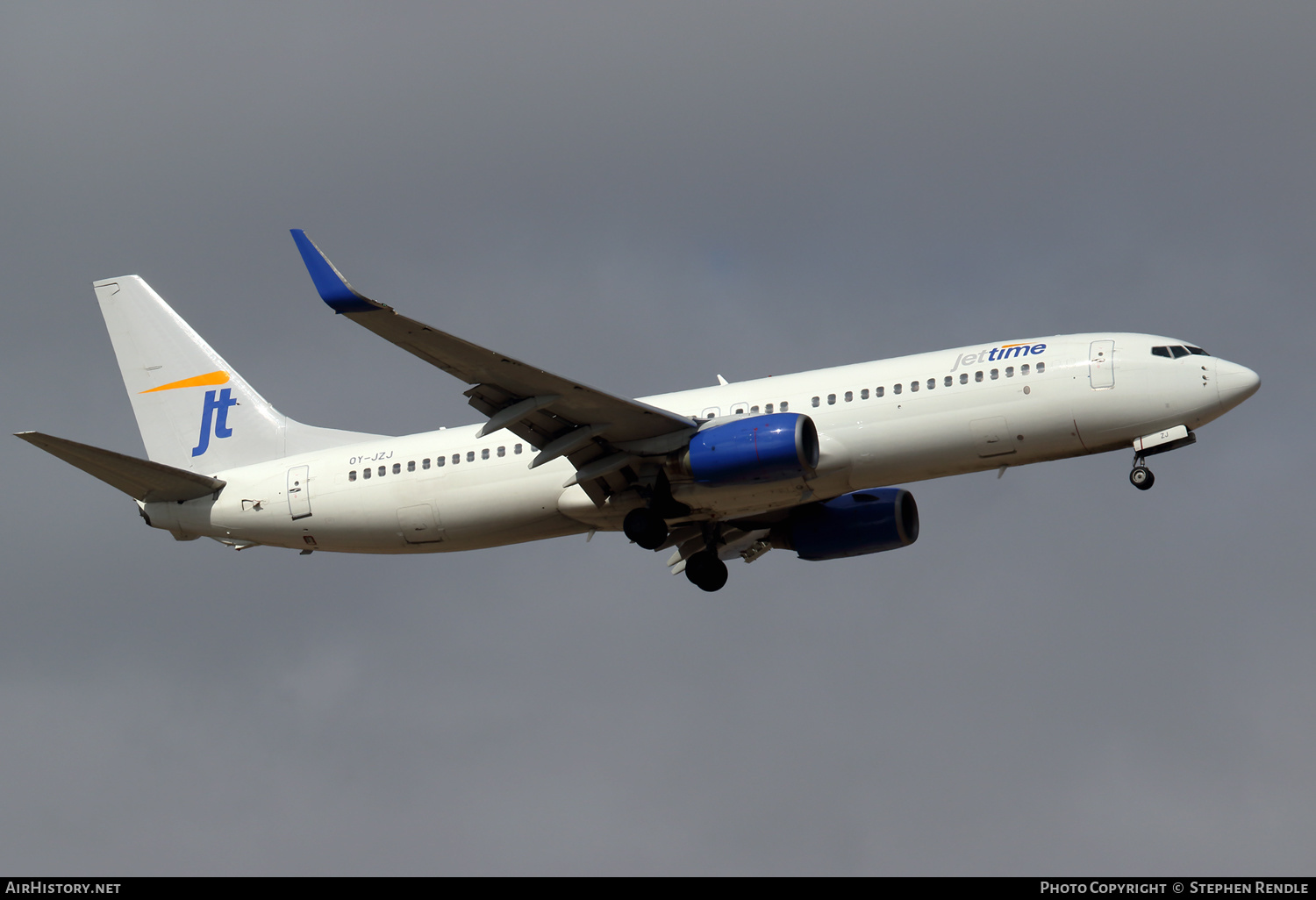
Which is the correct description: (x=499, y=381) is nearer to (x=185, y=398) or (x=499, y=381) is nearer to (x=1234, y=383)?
(x=185, y=398)

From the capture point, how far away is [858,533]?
41.6 m

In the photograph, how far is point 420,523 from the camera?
38656mm

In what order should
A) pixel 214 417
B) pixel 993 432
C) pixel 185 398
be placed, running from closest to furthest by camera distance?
pixel 993 432
pixel 214 417
pixel 185 398

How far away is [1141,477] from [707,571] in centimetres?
1203

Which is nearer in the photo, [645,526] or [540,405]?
[540,405]

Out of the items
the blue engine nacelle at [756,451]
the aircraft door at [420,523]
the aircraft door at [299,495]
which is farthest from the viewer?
the aircraft door at [299,495]

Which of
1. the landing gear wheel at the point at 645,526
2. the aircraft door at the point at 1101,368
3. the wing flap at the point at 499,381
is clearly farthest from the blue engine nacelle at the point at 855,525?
the aircraft door at the point at 1101,368

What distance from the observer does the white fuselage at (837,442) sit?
35250 mm

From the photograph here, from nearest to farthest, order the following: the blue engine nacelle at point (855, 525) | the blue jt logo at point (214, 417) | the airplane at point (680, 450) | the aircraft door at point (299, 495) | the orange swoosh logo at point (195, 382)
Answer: the airplane at point (680, 450) → the aircraft door at point (299, 495) → the blue engine nacelle at point (855, 525) → the blue jt logo at point (214, 417) → the orange swoosh logo at point (195, 382)

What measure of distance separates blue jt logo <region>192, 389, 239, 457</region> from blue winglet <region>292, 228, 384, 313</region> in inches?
512

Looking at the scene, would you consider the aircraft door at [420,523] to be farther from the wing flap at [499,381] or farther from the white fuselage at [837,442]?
the wing flap at [499,381]

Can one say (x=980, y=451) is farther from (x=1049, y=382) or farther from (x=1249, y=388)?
(x=1249, y=388)

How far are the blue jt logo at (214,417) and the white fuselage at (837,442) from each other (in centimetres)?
338

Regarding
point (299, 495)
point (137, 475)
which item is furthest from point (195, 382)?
point (299, 495)
